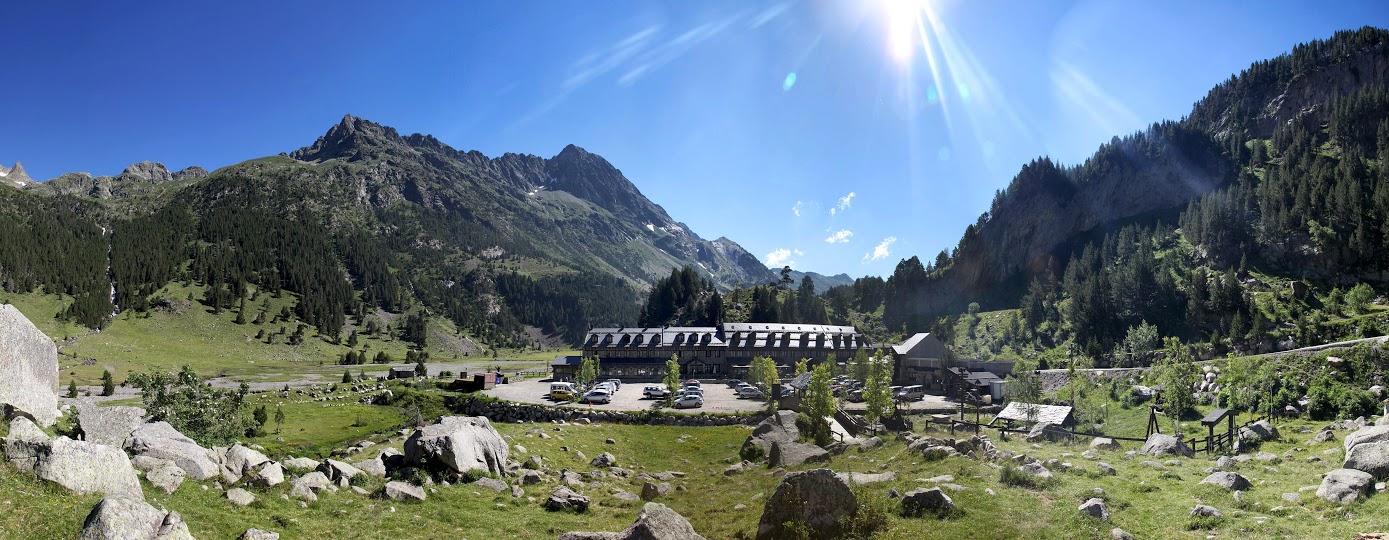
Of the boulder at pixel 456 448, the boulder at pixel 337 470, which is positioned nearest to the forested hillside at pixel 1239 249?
the boulder at pixel 456 448

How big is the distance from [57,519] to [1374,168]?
699ft

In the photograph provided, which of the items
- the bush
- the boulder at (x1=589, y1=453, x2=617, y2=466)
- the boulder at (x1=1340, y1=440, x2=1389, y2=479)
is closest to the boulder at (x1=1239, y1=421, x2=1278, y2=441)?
the boulder at (x1=1340, y1=440, x2=1389, y2=479)

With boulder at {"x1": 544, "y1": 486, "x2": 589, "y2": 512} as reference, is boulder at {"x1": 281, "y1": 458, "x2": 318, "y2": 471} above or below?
above

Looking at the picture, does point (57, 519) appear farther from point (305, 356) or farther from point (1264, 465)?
point (305, 356)

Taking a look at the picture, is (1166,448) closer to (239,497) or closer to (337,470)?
(337,470)

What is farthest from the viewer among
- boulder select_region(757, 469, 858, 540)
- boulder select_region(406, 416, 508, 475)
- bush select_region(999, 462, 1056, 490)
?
boulder select_region(406, 416, 508, 475)

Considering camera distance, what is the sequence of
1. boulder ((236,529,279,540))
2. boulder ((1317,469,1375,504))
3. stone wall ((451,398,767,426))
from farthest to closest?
stone wall ((451,398,767,426)) < boulder ((1317,469,1375,504)) < boulder ((236,529,279,540))

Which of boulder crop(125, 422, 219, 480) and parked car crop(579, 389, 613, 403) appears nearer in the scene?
boulder crop(125, 422, 219, 480)

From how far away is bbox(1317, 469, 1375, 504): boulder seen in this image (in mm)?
16828

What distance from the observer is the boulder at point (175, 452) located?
1912 centimetres

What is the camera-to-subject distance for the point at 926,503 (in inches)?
763

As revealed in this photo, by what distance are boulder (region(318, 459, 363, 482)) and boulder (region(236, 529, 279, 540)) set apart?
7.81 metres

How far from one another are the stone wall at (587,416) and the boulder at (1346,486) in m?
48.3

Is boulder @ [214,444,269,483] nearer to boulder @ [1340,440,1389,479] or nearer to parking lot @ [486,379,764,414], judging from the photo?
boulder @ [1340,440,1389,479]
